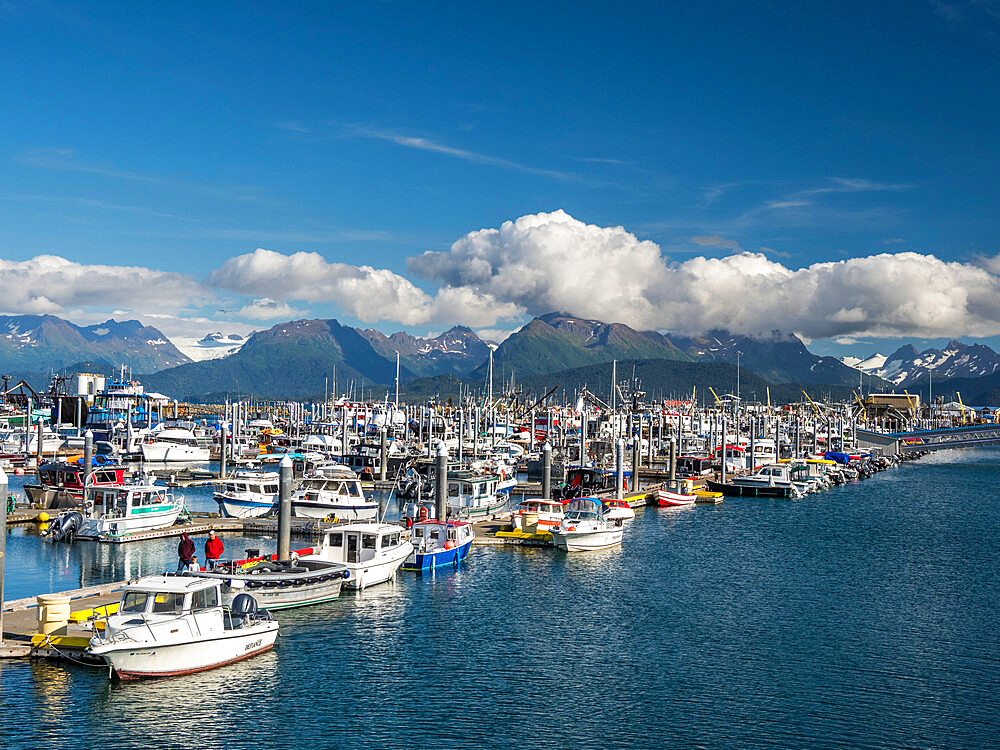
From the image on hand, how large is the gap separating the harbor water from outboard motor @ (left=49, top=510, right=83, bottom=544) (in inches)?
39.1

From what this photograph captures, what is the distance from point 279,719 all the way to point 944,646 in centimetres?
2810

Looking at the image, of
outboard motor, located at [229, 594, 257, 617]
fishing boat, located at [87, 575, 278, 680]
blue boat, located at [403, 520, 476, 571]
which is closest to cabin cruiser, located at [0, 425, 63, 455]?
blue boat, located at [403, 520, 476, 571]

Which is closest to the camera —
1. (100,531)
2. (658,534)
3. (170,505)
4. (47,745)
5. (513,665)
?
(47,745)

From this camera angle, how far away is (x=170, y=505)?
214 feet

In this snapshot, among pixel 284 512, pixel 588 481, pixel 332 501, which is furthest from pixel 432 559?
pixel 588 481

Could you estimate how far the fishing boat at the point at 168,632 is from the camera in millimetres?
31406

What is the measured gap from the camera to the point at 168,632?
31.8 m

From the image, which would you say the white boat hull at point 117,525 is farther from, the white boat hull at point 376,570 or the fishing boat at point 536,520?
the fishing boat at point 536,520

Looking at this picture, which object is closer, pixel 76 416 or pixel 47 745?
pixel 47 745

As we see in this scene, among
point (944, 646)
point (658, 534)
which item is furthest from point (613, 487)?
point (944, 646)

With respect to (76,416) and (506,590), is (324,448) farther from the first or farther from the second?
(506,590)

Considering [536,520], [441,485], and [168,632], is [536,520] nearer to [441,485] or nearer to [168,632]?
[441,485]

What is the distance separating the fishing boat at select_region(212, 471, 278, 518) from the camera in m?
74.6

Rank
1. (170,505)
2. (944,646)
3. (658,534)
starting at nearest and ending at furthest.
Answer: (944,646) < (170,505) < (658,534)
